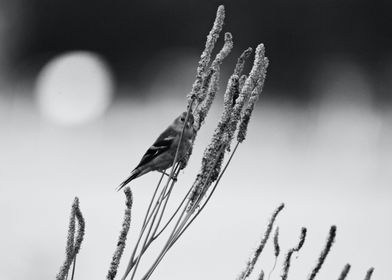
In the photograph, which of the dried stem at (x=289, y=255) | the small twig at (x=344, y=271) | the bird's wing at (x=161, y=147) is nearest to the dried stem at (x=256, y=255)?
the dried stem at (x=289, y=255)

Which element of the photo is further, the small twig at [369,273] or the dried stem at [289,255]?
the dried stem at [289,255]

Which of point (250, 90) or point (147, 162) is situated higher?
point (250, 90)

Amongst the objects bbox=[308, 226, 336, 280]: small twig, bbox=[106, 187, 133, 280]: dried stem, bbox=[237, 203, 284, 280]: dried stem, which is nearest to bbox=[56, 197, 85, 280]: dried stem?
bbox=[106, 187, 133, 280]: dried stem

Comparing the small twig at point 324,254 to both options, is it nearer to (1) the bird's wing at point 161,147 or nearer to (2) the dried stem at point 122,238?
(2) the dried stem at point 122,238

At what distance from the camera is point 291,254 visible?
56.8 inches

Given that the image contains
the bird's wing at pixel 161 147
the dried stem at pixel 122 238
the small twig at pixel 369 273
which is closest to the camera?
the small twig at pixel 369 273

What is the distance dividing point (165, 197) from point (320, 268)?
0.39 m

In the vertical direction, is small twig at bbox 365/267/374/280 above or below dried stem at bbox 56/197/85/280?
above

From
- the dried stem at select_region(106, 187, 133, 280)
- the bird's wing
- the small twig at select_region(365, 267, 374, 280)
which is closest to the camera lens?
the small twig at select_region(365, 267, 374, 280)

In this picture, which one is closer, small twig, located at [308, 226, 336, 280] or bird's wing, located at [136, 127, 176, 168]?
small twig, located at [308, 226, 336, 280]

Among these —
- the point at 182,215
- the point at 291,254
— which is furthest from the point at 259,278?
the point at 182,215

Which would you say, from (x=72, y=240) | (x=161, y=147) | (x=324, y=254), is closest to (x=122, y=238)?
(x=72, y=240)

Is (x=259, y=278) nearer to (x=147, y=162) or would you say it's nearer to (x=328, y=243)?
(x=328, y=243)

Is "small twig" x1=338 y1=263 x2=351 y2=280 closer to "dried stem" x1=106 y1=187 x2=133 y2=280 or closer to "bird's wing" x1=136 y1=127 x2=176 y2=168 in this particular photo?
"dried stem" x1=106 y1=187 x2=133 y2=280
